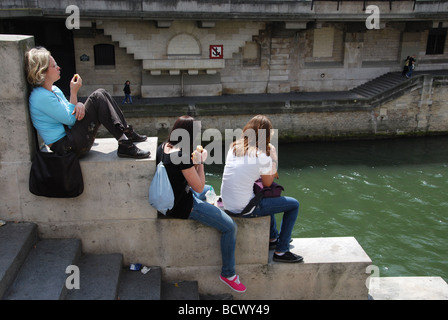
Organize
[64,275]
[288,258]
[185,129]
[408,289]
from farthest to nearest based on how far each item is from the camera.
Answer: [408,289] → [288,258] → [185,129] → [64,275]

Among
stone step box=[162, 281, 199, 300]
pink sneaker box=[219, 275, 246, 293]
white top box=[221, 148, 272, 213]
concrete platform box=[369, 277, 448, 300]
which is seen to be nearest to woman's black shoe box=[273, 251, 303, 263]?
pink sneaker box=[219, 275, 246, 293]

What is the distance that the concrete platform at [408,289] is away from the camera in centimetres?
460

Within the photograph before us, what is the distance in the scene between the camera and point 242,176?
3.95 meters

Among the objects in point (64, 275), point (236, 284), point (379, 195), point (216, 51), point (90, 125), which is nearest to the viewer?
point (64, 275)

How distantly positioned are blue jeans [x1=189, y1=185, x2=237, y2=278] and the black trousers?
87 cm

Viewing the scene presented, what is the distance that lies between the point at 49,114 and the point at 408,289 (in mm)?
3766

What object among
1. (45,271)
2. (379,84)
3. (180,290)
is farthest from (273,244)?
(379,84)

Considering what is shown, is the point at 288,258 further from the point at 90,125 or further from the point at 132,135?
the point at 90,125

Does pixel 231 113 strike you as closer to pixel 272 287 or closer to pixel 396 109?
pixel 396 109

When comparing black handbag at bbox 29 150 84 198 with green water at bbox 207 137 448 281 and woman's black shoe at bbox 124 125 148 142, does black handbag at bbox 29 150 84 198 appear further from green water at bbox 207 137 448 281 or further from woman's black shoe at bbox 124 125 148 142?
green water at bbox 207 137 448 281

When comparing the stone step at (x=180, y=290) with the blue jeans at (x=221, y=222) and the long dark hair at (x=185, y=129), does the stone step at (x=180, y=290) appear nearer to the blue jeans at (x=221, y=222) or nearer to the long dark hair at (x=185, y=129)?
the blue jeans at (x=221, y=222)

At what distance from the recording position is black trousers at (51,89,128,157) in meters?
3.72

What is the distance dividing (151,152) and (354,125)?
12.9m

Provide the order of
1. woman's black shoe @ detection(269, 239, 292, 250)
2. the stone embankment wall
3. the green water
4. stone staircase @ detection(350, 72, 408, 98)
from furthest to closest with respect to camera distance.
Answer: stone staircase @ detection(350, 72, 408, 98), the stone embankment wall, the green water, woman's black shoe @ detection(269, 239, 292, 250)
